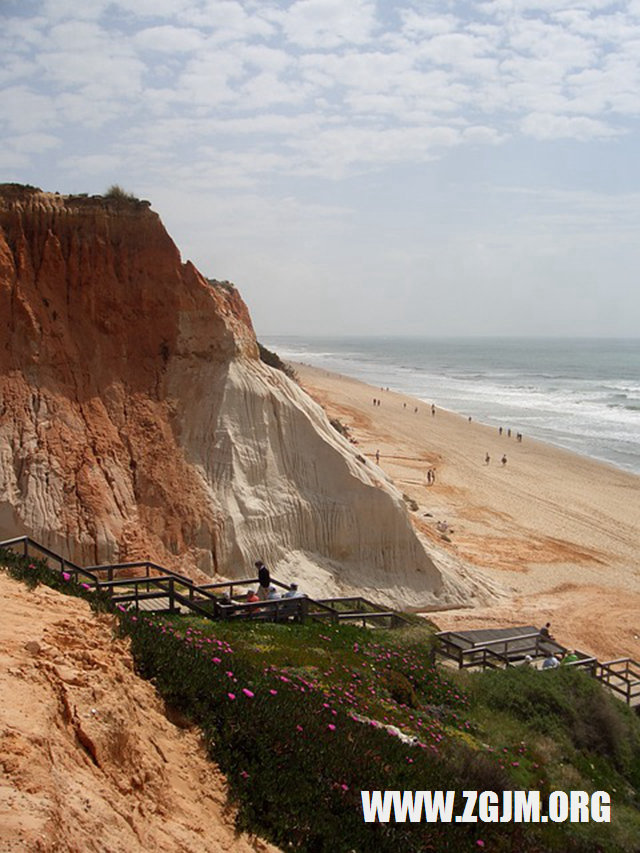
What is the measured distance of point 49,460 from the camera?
605 inches

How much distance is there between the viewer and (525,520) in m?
35.1

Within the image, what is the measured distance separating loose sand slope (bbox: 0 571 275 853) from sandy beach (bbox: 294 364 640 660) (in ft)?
45.1

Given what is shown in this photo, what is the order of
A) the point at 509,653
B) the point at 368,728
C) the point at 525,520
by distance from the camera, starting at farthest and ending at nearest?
the point at 525,520 < the point at 509,653 < the point at 368,728


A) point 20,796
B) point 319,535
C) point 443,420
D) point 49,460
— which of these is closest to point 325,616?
point 319,535

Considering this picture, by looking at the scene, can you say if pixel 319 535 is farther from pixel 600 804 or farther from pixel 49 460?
pixel 600 804

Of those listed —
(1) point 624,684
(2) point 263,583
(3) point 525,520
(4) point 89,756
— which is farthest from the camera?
(3) point 525,520

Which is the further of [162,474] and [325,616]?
[162,474]

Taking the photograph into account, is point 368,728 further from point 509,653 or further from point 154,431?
point 154,431

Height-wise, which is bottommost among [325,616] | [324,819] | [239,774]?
[325,616]

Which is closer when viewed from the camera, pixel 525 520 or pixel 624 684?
pixel 624 684

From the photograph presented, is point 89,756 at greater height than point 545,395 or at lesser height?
lesser

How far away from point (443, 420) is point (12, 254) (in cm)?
5294

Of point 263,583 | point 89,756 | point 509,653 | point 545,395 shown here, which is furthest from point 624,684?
point 545,395

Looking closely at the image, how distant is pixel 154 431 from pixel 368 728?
34.0 feet
